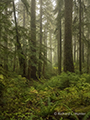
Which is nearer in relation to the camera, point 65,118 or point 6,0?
point 65,118

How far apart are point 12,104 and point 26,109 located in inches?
25.6

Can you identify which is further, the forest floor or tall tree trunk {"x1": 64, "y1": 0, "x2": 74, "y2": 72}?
tall tree trunk {"x1": 64, "y1": 0, "x2": 74, "y2": 72}

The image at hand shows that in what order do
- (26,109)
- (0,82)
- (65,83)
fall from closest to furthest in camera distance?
(0,82)
(26,109)
(65,83)

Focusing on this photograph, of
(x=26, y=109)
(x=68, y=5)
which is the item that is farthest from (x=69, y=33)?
(x=26, y=109)

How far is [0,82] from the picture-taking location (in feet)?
9.71

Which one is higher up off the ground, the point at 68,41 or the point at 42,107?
the point at 68,41

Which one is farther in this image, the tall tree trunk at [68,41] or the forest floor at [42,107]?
the tall tree trunk at [68,41]

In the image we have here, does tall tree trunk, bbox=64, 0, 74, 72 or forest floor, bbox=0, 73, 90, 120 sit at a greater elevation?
tall tree trunk, bbox=64, 0, 74, 72

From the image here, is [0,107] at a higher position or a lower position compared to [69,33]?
lower

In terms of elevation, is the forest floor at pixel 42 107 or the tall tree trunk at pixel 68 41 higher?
the tall tree trunk at pixel 68 41

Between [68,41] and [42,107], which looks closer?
[42,107]

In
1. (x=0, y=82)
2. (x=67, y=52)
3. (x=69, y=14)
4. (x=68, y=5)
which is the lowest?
(x=0, y=82)

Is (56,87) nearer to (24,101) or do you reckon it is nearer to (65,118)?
(24,101)

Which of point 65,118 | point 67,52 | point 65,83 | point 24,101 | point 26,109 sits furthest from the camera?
point 67,52
